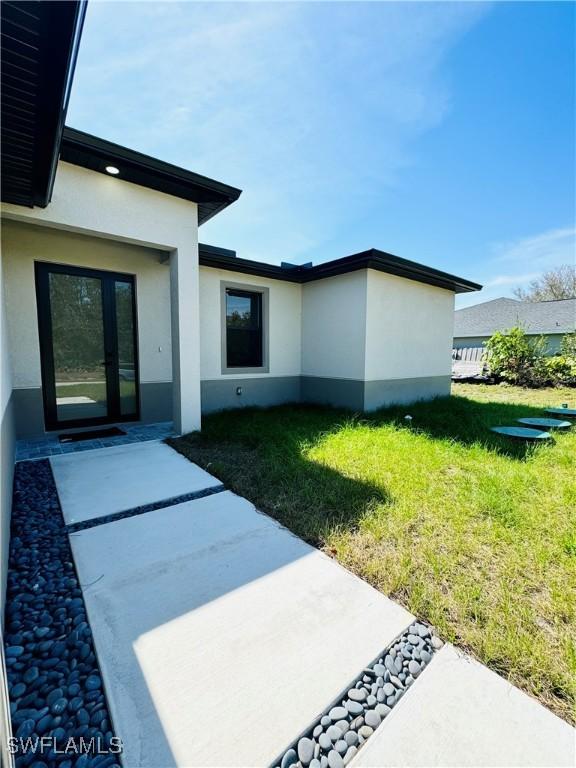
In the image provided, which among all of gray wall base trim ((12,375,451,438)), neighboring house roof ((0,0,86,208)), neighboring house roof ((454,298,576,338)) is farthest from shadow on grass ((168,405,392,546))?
neighboring house roof ((454,298,576,338))

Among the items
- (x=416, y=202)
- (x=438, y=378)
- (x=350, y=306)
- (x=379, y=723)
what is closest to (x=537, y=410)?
(x=438, y=378)

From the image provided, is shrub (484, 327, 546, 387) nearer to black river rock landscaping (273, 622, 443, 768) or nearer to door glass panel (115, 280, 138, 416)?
door glass panel (115, 280, 138, 416)

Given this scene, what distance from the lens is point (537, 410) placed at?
25.3 feet

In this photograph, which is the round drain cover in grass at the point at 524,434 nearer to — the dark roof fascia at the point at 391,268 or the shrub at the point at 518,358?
the dark roof fascia at the point at 391,268

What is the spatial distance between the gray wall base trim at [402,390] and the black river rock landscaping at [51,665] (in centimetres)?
568

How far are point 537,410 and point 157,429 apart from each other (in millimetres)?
8686

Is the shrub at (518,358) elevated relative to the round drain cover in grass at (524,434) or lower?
elevated

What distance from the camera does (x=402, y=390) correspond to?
759 cm

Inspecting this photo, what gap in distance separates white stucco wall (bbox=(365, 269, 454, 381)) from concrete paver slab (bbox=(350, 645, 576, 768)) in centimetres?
553

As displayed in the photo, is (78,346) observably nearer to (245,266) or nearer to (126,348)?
(126,348)

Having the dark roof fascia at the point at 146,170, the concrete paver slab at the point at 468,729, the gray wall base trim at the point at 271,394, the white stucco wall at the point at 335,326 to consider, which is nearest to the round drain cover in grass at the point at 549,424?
the gray wall base trim at the point at 271,394

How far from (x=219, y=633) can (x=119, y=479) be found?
2605 mm

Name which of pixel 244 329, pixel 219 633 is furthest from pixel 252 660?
pixel 244 329

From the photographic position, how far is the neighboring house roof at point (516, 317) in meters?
18.0
